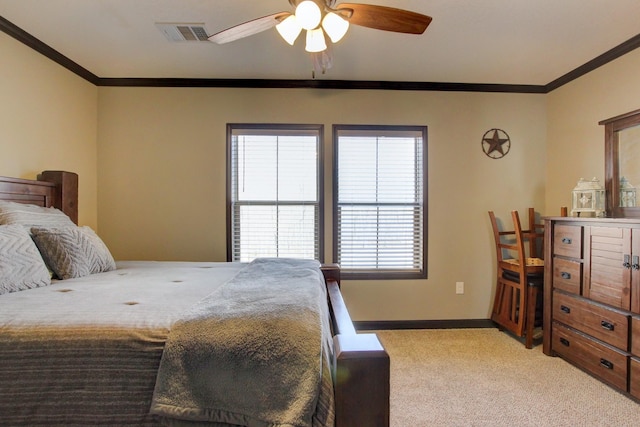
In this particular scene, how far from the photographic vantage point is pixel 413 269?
3.30 meters

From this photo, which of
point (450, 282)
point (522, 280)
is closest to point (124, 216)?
point (450, 282)

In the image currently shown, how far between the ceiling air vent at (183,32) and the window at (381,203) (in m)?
1.54

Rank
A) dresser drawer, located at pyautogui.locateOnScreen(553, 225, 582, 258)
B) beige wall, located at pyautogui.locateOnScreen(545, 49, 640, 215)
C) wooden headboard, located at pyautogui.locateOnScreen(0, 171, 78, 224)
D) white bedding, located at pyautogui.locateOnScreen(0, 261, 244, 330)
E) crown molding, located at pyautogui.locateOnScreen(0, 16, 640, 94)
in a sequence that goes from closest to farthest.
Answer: white bedding, located at pyautogui.locateOnScreen(0, 261, 244, 330)
wooden headboard, located at pyautogui.locateOnScreen(0, 171, 78, 224)
dresser drawer, located at pyautogui.locateOnScreen(553, 225, 582, 258)
beige wall, located at pyautogui.locateOnScreen(545, 49, 640, 215)
crown molding, located at pyautogui.locateOnScreen(0, 16, 640, 94)

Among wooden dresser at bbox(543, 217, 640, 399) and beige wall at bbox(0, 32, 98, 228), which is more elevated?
beige wall at bbox(0, 32, 98, 228)

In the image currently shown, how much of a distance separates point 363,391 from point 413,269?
2507mm

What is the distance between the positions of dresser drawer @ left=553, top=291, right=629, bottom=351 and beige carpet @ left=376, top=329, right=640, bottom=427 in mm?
353

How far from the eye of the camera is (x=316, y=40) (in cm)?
170

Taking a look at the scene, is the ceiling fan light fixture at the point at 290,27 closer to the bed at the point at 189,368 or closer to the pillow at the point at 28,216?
the bed at the point at 189,368

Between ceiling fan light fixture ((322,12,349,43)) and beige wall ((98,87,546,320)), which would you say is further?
beige wall ((98,87,546,320))

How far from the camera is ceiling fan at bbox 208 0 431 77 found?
151cm

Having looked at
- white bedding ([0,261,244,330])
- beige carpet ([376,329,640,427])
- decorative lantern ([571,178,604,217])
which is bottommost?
beige carpet ([376,329,640,427])

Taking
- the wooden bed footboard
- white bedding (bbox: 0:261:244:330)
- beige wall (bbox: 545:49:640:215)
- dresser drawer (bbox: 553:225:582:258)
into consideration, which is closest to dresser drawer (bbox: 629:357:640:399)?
dresser drawer (bbox: 553:225:582:258)

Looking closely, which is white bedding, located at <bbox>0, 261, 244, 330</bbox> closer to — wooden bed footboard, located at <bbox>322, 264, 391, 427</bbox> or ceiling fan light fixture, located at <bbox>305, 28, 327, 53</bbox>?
wooden bed footboard, located at <bbox>322, 264, 391, 427</bbox>

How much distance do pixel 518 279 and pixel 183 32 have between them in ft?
11.9
